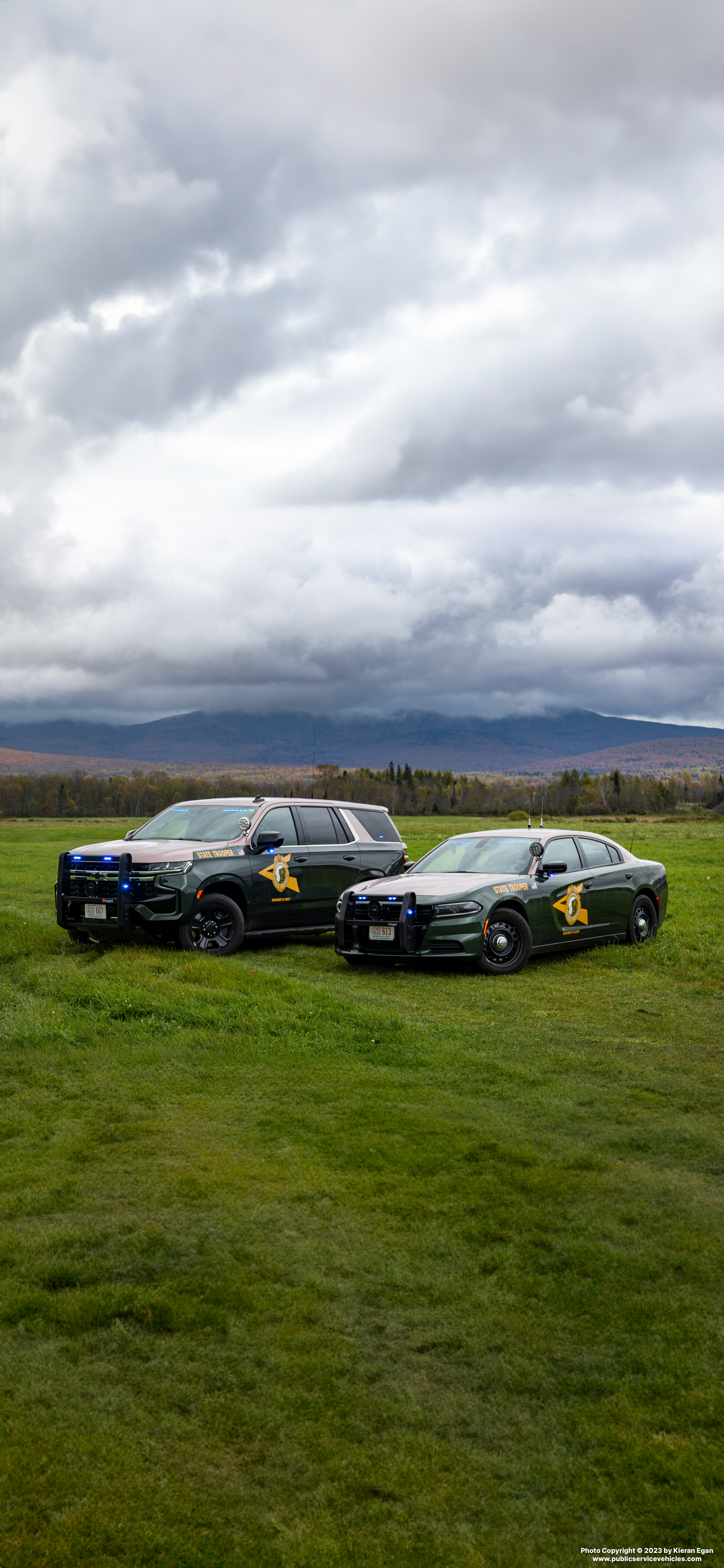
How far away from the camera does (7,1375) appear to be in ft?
11.4

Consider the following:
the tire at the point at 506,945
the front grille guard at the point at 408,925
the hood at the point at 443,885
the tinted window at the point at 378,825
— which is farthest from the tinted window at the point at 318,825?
the tire at the point at 506,945

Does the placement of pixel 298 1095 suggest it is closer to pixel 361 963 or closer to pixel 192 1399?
pixel 192 1399

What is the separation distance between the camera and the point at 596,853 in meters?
12.8

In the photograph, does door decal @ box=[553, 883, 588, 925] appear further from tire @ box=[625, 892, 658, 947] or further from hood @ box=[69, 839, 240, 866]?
hood @ box=[69, 839, 240, 866]

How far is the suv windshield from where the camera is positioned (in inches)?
503

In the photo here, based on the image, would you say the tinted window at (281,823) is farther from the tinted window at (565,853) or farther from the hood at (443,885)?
A: the tinted window at (565,853)

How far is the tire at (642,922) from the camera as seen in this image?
12953 mm

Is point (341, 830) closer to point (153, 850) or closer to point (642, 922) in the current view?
point (153, 850)

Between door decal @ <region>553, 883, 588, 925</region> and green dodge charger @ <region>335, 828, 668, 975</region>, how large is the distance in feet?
0.04

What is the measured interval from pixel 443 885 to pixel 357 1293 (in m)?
7.35

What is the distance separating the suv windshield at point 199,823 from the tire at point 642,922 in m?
4.89

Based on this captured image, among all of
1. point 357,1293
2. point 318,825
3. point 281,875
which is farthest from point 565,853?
point 357,1293

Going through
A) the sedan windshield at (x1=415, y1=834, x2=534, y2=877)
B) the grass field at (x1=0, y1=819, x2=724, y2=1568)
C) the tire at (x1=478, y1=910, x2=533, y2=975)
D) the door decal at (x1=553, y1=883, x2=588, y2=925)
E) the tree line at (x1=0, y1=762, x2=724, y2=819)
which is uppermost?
the tree line at (x1=0, y1=762, x2=724, y2=819)

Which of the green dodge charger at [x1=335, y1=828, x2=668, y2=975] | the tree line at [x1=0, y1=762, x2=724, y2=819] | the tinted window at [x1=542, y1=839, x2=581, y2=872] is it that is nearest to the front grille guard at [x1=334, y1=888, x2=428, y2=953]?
the green dodge charger at [x1=335, y1=828, x2=668, y2=975]
